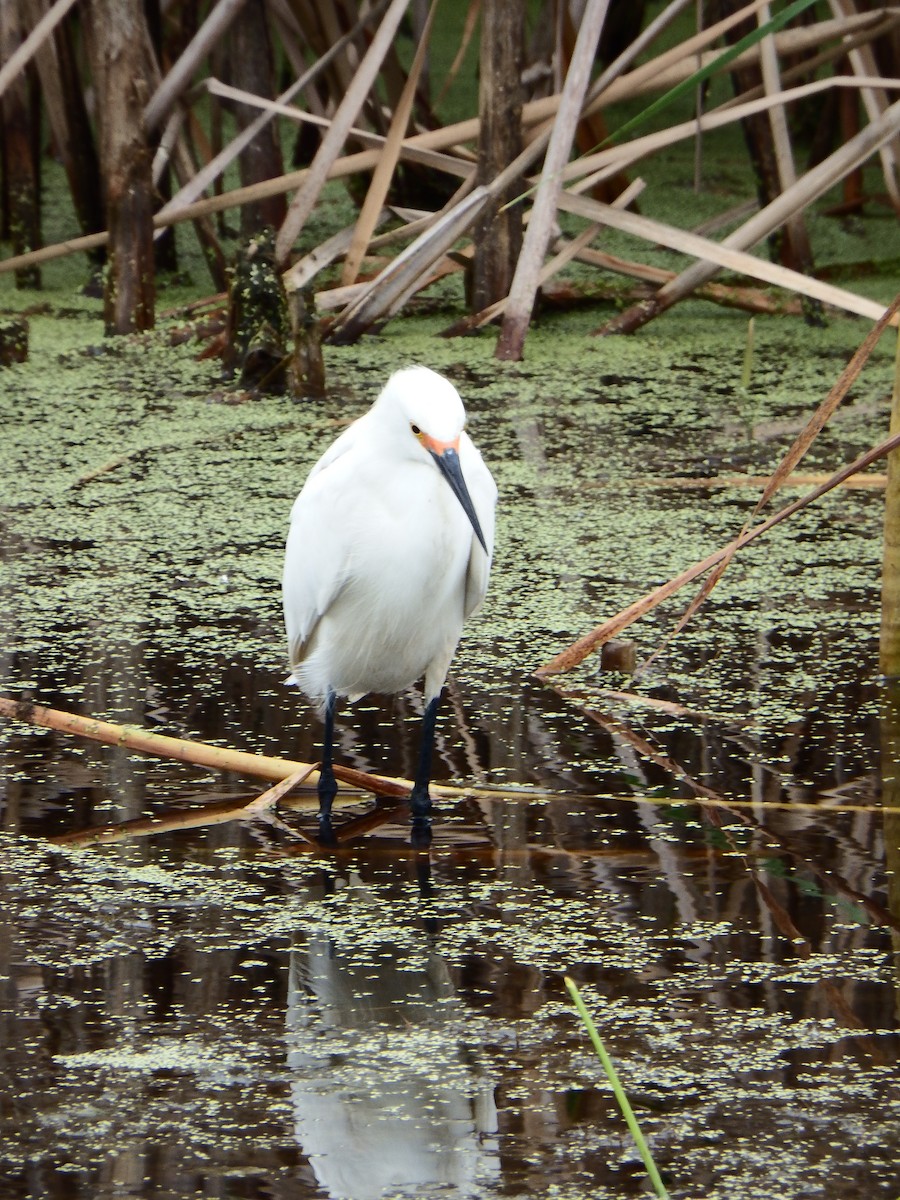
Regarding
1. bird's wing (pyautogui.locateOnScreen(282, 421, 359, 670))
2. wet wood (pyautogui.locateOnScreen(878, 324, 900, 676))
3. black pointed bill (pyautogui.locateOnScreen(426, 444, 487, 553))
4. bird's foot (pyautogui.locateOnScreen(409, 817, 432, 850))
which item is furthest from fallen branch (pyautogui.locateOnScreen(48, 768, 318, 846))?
wet wood (pyautogui.locateOnScreen(878, 324, 900, 676))

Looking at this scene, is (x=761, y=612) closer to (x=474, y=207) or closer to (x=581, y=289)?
(x=474, y=207)

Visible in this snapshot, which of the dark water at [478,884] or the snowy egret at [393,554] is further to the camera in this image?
the snowy egret at [393,554]

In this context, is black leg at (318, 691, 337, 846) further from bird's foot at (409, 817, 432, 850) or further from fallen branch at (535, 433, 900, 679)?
fallen branch at (535, 433, 900, 679)

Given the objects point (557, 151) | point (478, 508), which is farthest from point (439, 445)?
point (557, 151)

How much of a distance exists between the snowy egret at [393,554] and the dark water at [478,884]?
15cm

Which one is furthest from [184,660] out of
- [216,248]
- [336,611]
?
[216,248]

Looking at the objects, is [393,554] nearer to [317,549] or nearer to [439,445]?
[317,549]

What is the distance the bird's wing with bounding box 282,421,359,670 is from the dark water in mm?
239

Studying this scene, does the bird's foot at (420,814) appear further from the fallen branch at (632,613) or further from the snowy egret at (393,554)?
the fallen branch at (632,613)

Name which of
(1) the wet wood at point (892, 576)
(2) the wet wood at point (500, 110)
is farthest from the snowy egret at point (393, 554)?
(2) the wet wood at point (500, 110)

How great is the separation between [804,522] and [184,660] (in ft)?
4.38

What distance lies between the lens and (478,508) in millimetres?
2383

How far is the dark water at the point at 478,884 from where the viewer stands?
1.64 metres

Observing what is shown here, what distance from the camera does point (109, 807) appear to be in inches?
96.1
